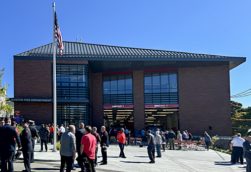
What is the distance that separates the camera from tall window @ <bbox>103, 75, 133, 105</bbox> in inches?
1784

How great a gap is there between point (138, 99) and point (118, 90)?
7.24 ft

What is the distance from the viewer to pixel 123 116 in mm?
51125

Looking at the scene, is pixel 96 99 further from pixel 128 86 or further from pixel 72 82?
pixel 72 82

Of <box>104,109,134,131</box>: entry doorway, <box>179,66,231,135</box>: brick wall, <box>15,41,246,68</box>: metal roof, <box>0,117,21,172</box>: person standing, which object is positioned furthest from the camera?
<box>104,109,134,131</box>: entry doorway

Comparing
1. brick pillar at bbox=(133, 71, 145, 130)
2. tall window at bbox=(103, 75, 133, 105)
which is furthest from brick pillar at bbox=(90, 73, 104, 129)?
brick pillar at bbox=(133, 71, 145, 130)

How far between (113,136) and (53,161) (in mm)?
19240

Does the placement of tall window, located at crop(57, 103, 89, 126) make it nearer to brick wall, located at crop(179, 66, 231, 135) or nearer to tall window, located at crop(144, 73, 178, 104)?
tall window, located at crop(144, 73, 178, 104)

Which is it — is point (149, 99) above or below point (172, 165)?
above

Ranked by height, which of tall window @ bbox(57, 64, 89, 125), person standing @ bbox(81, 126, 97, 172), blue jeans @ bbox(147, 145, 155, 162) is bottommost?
blue jeans @ bbox(147, 145, 155, 162)

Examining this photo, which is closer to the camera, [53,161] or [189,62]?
[53,161]

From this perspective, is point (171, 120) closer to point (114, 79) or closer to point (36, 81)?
point (114, 79)

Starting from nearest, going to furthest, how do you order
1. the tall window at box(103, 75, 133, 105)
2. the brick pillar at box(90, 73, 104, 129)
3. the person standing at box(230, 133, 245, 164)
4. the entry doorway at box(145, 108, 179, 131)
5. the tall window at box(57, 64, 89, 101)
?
the person standing at box(230, 133, 245, 164)
the tall window at box(57, 64, 89, 101)
the brick pillar at box(90, 73, 104, 129)
the tall window at box(103, 75, 133, 105)
the entry doorway at box(145, 108, 179, 131)

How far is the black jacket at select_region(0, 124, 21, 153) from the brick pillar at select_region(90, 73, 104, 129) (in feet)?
108

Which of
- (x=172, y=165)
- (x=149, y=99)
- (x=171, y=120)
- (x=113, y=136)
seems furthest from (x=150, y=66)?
(x=172, y=165)
